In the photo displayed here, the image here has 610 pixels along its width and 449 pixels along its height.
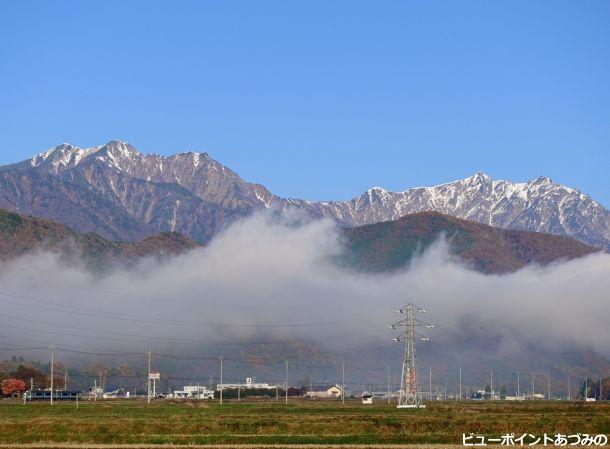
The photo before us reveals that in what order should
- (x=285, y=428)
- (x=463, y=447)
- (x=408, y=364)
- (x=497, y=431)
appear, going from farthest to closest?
(x=408, y=364) < (x=285, y=428) < (x=497, y=431) < (x=463, y=447)

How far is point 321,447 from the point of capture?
81.3 metres

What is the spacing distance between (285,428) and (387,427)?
9.45 metres

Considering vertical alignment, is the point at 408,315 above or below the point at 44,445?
above

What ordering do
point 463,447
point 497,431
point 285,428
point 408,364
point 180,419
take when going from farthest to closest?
1. point 408,364
2. point 180,419
3. point 285,428
4. point 497,431
5. point 463,447

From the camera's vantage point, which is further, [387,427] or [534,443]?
[387,427]

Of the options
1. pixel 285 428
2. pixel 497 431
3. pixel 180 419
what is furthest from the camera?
pixel 180 419

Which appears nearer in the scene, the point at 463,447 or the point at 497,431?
the point at 463,447

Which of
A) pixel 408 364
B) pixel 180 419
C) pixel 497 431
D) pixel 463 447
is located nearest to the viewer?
pixel 463 447

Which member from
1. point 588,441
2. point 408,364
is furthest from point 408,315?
point 588,441

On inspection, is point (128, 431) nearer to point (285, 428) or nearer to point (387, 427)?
point (285, 428)

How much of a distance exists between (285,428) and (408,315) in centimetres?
→ 9032

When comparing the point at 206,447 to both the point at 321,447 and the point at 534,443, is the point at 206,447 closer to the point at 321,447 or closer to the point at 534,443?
the point at 321,447

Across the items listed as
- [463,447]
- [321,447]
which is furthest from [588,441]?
[321,447]

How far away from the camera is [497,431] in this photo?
9581 cm
